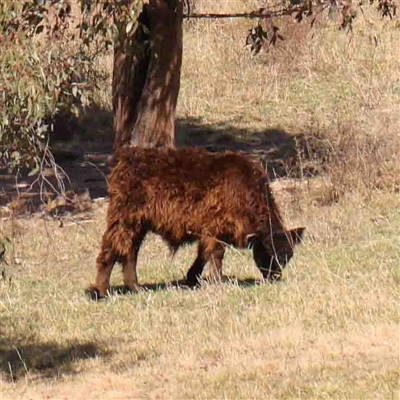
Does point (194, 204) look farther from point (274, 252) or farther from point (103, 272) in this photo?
point (103, 272)

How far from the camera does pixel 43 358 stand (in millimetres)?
9609

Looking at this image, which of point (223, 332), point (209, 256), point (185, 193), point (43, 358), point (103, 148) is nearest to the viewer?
point (223, 332)

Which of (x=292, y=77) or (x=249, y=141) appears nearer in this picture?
(x=249, y=141)

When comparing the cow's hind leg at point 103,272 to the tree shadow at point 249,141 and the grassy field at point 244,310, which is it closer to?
the grassy field at point 244,310

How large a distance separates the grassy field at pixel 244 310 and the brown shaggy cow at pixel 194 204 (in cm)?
43

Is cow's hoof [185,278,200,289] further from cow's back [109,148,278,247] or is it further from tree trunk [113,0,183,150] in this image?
tree trunk [113,0,183,150]

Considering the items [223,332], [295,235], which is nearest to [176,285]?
[295,235]

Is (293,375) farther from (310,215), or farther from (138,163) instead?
(310,215)

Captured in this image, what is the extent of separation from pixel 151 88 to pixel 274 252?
5.93m

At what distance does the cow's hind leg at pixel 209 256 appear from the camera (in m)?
11.0

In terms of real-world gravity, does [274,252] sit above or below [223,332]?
above

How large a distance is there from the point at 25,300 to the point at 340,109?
10.5 metres

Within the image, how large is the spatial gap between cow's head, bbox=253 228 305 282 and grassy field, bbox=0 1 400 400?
0.44ft

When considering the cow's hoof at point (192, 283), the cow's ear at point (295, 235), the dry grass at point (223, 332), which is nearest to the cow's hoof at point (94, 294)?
the dry grass at point (223, 332)
